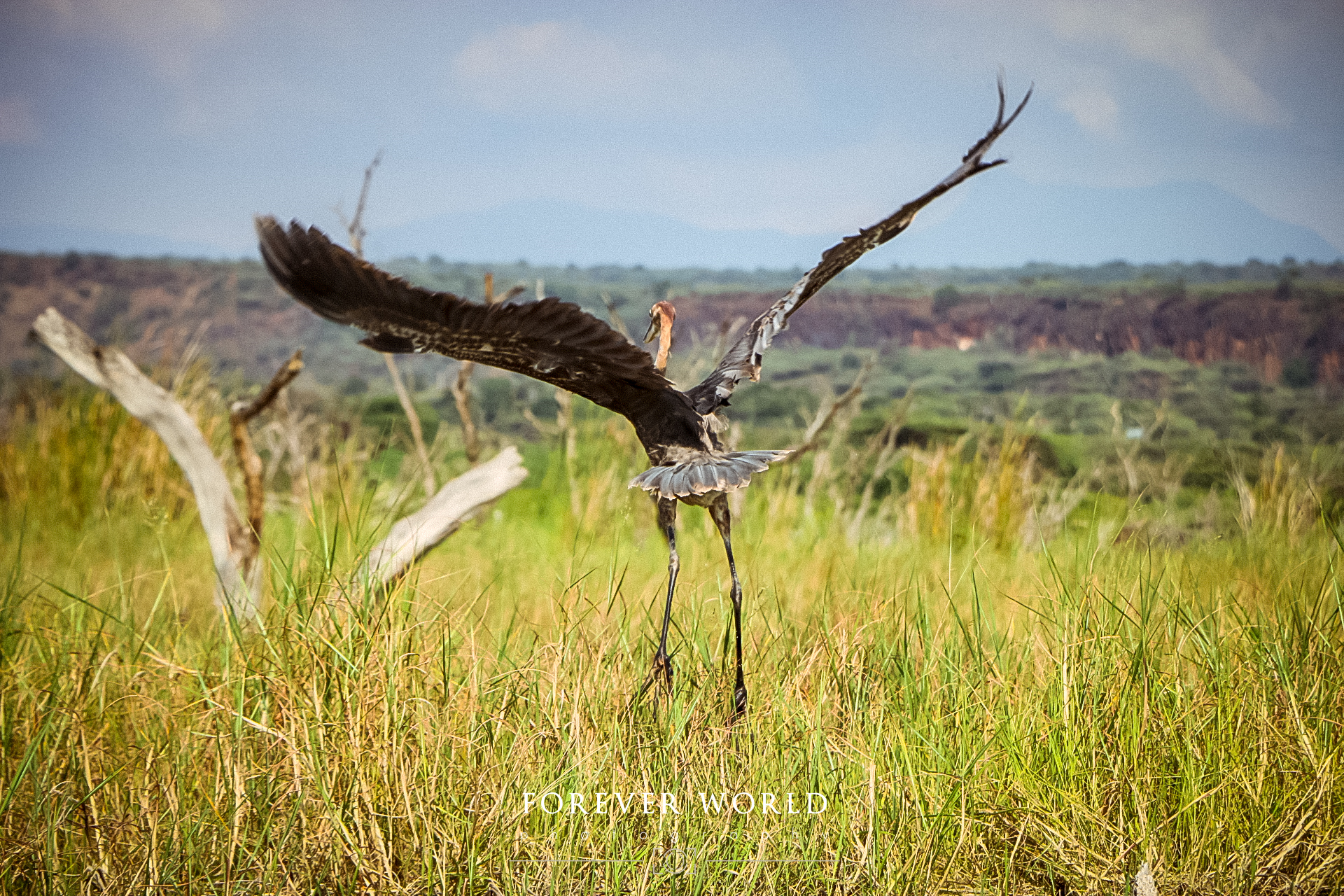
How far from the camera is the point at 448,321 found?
5.58 ft

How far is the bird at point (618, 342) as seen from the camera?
5.28 feet

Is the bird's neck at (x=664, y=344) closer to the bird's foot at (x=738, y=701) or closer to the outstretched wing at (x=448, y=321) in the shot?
the outstretched wing at (x=448, y=321)

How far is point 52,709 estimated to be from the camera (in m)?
2.22

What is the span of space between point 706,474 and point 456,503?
170 centimetres

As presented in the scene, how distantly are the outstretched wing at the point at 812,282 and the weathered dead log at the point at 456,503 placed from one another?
4.41 feet

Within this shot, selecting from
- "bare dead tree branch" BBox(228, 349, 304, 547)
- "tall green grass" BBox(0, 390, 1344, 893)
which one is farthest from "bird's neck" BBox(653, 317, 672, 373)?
"bare dead tree branch" BBox(228, 349, 304, 547)

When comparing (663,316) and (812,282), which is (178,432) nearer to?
(663,316)

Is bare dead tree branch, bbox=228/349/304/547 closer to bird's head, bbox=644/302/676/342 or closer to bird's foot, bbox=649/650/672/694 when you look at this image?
bird's head, bbox=644/302/676/342

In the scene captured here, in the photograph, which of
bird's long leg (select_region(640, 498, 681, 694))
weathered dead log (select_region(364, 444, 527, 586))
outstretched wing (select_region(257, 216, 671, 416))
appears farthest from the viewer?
weathered dead log (select_region(364, 444, 527, 586))

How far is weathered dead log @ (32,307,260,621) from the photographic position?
10.8 feet

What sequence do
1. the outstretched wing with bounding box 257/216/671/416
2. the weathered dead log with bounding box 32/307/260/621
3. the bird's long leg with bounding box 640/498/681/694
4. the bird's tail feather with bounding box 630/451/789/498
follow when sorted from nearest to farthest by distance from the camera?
the outstretched wing with bounding box 257/216/671/416
the bird's tail feather with bounding box 630/451/789/498
the bird's long leg with bounding box 640/498/681/694
the weathered dead log with bounding box 32/307/260/621

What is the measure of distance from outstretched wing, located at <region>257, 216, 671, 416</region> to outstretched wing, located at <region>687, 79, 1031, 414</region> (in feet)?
0.56

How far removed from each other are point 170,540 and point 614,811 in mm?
4717

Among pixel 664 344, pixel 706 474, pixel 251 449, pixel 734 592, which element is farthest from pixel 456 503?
pixel 706 474
